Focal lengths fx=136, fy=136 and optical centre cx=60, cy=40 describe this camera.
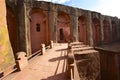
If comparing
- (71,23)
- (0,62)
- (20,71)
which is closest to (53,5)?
(71,23)

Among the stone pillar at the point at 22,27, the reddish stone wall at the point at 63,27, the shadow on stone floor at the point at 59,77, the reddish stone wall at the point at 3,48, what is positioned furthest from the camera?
the reddish stone wall at the point at 63,27

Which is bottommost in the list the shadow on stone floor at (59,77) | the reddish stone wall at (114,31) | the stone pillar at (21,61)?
the shadow on stone floor at (59,77)

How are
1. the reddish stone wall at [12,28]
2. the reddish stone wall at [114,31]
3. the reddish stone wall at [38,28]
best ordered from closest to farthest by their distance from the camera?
1. the reddish stone wall at [12,28]
2. the reddish stone wall at [38,28]
3. the reddish stone wall at [114,31]

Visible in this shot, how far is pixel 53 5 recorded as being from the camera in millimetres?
20281

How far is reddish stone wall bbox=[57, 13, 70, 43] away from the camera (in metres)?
22.1

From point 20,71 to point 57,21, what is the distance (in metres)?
14.6

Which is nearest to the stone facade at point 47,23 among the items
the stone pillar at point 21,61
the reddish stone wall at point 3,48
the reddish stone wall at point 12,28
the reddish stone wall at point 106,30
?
the reddish stone wall at point 12,28

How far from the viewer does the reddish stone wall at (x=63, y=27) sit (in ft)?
72.4

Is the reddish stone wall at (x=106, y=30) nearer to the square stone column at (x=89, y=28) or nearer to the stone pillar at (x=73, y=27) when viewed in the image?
the square stone column at (x=89, y=28)

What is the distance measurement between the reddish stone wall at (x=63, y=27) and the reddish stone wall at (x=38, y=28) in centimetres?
287

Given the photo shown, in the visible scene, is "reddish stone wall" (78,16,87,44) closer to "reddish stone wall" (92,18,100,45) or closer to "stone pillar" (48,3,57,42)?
"reddish stone wall" (92,18,100,45)

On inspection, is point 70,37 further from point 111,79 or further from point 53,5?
point 111,79

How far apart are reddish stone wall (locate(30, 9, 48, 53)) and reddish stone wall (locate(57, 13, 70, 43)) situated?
9.43 ft

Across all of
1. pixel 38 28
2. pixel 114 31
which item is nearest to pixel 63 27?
pixel 38 28
